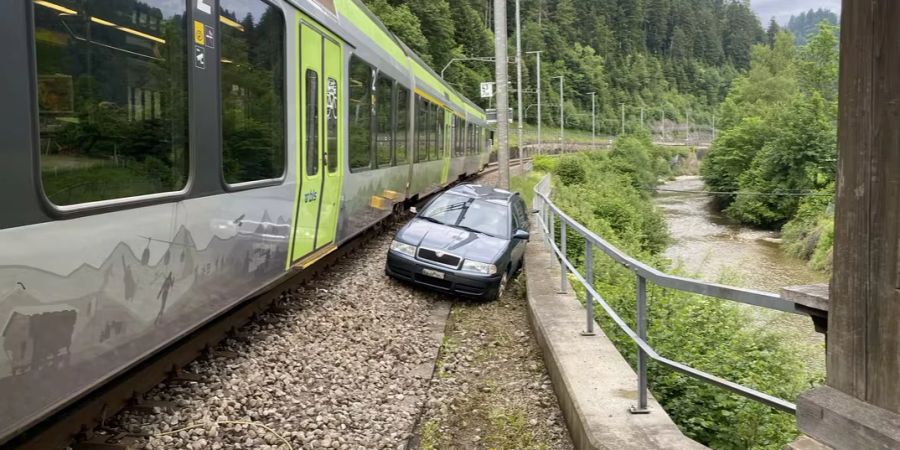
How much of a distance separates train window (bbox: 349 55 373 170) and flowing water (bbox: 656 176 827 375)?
564 centimetres

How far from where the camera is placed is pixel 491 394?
5.73 meters

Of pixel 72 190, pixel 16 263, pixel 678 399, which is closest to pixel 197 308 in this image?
pixel 72 190

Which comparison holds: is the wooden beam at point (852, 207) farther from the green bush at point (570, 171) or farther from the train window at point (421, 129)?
the green bush at point (570, 171)

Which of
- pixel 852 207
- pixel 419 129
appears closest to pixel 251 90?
pixel 852 207

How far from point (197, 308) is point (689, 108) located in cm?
16391

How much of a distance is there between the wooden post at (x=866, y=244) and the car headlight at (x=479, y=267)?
21.1ft

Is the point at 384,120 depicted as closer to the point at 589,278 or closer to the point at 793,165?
the point at 589,278

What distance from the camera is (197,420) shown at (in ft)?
14.8

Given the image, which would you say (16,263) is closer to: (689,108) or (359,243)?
(359,243)

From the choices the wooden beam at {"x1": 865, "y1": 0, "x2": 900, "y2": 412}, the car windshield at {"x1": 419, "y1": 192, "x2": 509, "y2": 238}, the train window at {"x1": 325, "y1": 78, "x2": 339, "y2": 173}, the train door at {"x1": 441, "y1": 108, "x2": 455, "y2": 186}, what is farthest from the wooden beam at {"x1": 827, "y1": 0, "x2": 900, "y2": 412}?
the train door at {"x1": 441, "y1": 108, "x2": 455, "y2": 186}

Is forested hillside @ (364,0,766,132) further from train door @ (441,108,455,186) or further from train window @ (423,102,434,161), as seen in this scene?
train window @ (423,102,434,161)

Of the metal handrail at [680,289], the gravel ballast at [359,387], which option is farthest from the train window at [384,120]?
the metal handrail at [680,289]

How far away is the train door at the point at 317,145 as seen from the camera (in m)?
6.88

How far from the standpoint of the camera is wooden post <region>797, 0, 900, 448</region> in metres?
2.09
